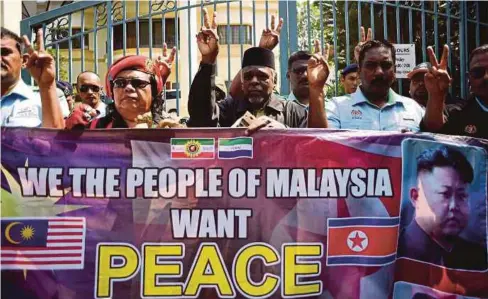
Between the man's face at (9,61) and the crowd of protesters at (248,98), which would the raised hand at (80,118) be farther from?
the man's face at (9,61)

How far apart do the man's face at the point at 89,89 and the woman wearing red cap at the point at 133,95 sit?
213cm

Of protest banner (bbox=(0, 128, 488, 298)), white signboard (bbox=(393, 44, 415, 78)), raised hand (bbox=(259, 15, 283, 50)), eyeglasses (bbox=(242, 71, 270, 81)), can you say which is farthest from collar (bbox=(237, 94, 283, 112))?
white signboard (bbox=(393, 44, 415, 78))

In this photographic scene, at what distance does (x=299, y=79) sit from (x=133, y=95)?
210 cm

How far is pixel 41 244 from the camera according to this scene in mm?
3160

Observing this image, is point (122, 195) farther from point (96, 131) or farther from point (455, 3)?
point (455, 3)

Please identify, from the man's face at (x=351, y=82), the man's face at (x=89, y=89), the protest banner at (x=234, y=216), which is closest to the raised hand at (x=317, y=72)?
the protest banner at (x=234, y=216)

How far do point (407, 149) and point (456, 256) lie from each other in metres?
0.61

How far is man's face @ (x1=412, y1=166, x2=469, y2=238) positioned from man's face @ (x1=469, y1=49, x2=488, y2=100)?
0.75 meters

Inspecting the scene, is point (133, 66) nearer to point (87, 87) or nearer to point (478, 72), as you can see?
point (478, 72)

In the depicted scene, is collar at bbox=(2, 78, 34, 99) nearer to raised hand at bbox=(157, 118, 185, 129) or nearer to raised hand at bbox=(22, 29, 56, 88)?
raised hand at bbox=(22, 29, 56, 88)

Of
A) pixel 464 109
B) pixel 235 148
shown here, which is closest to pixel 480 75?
pixel 464 109

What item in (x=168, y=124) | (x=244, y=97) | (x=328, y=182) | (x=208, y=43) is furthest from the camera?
(x=244, y=97)

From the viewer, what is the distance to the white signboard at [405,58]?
6.50 metres


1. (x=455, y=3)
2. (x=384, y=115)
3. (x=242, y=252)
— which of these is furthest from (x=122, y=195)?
→ (x=455, y=3)
